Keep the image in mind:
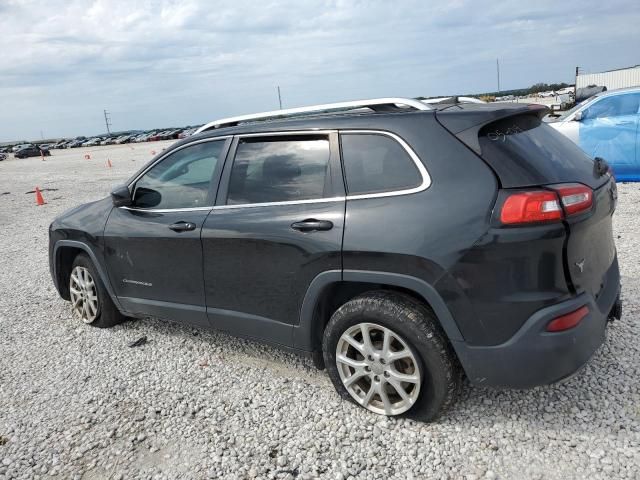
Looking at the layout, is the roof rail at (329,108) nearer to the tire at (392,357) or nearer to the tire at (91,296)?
the tire at (392,357)

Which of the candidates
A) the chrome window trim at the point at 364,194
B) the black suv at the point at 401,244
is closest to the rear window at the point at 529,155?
the black suv at the point at 401,244

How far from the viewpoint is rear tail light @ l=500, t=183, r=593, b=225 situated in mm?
2391

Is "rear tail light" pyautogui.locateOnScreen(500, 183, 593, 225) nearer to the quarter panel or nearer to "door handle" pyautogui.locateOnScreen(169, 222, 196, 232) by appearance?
the quarter panel

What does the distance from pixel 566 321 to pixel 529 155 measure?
839 millimetres

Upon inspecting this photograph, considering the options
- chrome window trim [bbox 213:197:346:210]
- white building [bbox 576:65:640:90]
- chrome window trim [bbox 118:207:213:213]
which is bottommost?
chrome window trim [bbox 118:207:213:213]

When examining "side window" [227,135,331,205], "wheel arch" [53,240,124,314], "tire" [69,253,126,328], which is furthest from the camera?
"tire" [69,253,126,328]

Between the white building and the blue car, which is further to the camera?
the white building

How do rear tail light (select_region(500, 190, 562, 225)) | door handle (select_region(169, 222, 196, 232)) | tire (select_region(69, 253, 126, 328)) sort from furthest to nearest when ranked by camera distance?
tire (select_region(69, 253, 126, 328))
door handle (select_region(169, 222, 196, 232))
rear tail light (select_region(500, 190, 562, 225))

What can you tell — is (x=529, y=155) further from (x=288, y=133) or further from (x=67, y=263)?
(x=67, y=263)

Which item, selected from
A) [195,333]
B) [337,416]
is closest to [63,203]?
[195,333]

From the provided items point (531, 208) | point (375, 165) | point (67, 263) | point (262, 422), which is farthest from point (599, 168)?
point (67, 263)

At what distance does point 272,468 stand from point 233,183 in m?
1.77

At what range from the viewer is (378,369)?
2881 mm

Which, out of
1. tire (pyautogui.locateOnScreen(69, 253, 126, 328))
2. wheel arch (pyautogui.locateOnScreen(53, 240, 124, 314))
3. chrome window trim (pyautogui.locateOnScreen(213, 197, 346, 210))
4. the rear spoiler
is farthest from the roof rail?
tire (pyautogui.locateOnScreen(69, 253, 126, 328))
